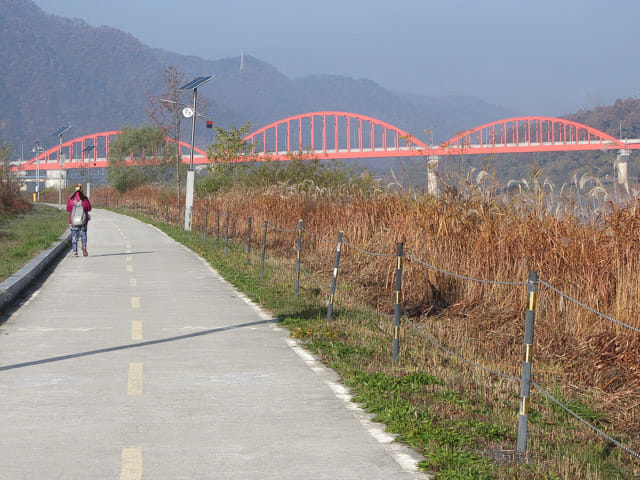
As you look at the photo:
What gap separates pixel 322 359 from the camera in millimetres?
9555

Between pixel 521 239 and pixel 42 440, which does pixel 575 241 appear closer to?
pixel 521 239

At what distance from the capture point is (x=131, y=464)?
5.66 m

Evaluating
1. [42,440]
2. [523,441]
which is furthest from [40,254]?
[523,441]

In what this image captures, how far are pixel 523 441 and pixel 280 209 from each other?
20.6m

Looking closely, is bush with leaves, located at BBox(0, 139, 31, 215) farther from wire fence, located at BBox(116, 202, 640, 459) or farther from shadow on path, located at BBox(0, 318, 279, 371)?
shadow on path, located at BBox(0, 318, 279, 371)

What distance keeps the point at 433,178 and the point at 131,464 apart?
11.3 metres

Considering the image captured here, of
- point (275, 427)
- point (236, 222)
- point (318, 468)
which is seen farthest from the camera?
point (236, 222)

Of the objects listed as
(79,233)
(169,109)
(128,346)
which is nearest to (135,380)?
(128,346)

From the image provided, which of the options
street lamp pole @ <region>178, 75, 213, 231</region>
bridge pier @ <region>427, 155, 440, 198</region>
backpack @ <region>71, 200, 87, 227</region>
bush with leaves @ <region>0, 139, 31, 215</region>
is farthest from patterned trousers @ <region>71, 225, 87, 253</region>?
bush with leaves @ <region>0, 139, 31, 215</region>

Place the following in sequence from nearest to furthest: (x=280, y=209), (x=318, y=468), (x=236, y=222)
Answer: (x=318, y=468), (x=280, y=209), (x=236, y=222)

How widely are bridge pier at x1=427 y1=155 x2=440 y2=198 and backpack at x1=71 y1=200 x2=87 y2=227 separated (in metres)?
11.2

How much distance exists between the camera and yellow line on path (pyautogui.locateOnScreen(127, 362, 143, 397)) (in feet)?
25.7

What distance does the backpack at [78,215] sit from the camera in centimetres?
2394

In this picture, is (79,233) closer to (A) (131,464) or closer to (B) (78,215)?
(B) (78,215)
